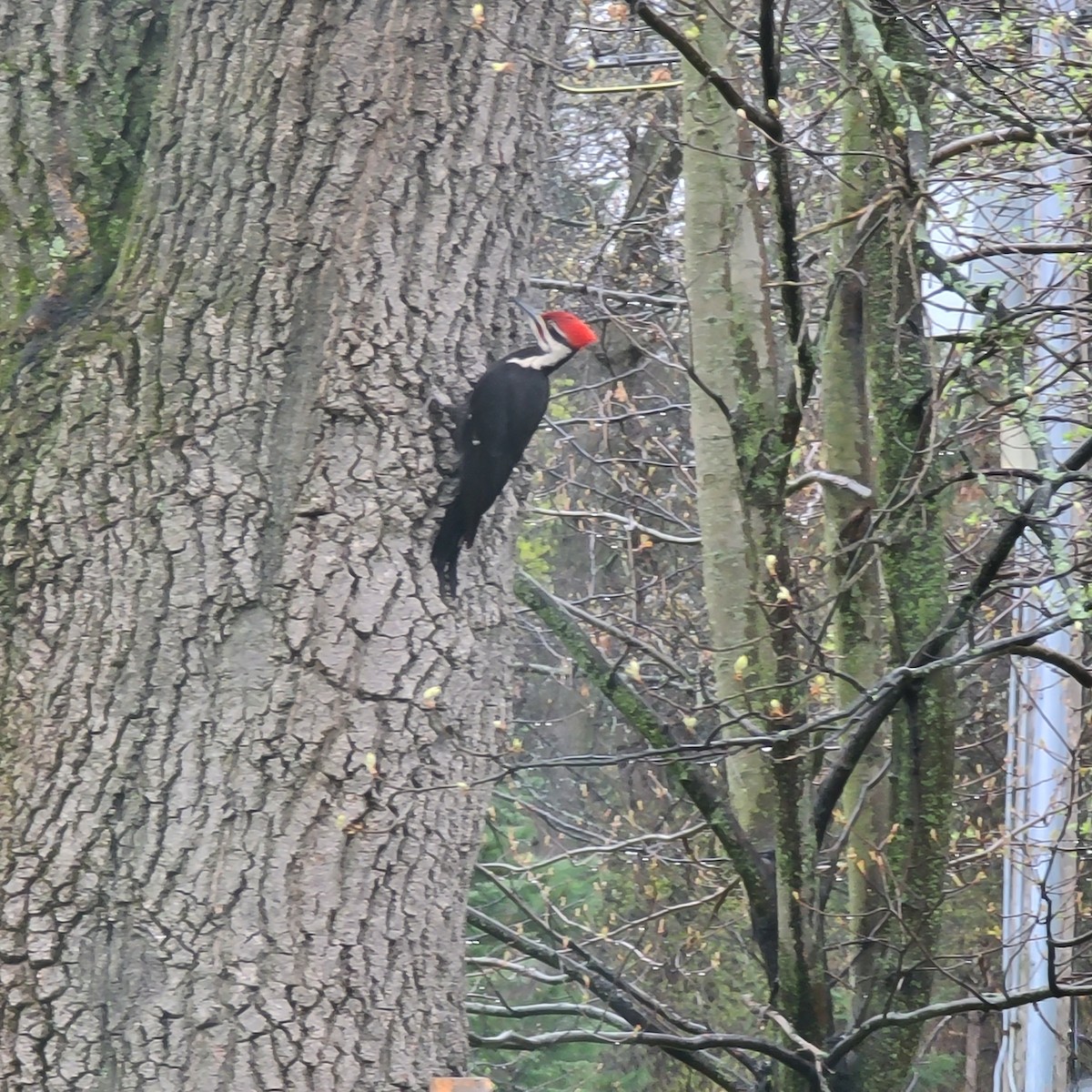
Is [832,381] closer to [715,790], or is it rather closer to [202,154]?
[715,790]

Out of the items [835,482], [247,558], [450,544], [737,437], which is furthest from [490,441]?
[835,482]

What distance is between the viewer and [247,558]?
2576 mm

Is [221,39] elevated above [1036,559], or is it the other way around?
[221,39]

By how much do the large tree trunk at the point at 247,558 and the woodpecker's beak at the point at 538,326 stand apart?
0.69 feet

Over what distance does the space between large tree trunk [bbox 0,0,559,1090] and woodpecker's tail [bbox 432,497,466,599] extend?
4 centimetres

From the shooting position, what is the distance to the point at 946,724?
3.97 meters

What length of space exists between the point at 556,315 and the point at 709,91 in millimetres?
971

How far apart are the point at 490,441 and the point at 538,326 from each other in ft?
3.04

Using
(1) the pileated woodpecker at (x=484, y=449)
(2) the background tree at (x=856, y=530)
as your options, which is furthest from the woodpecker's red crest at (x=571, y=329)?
(1) the pileated woodpecker at (x=484, y=449)

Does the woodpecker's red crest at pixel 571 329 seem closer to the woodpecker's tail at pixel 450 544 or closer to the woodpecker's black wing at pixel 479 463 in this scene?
the woodpecker's black wing at pixel 479 463

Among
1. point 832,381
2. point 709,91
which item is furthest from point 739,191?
point 832,381

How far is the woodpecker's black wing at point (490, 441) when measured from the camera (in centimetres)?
274

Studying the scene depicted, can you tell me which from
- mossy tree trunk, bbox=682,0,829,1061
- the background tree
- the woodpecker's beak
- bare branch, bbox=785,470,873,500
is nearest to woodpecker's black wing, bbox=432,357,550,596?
the woodpecker's beak

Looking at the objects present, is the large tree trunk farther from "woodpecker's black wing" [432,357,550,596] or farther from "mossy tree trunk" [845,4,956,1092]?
"mossy tree trunk" [845,4,956,1092]
